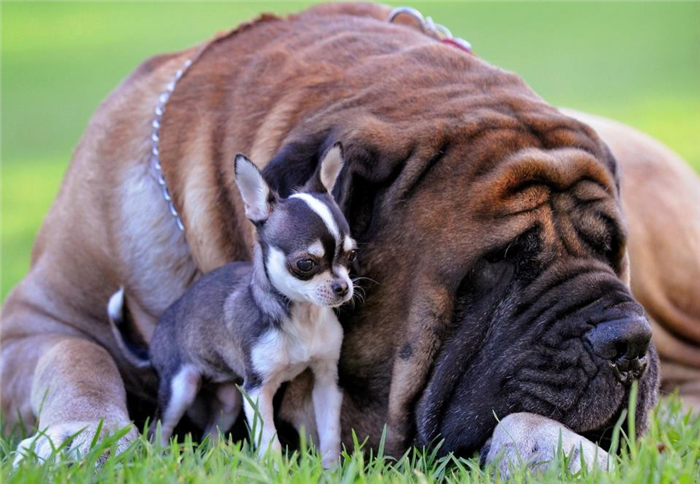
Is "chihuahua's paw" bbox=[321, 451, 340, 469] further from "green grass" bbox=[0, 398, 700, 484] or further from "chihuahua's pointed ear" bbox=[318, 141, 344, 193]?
"chihuahua's pointed ear" bbox=[318, 141, 344, 193]

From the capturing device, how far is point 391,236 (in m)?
3.13

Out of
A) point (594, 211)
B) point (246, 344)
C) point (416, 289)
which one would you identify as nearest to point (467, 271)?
point (416, 289)

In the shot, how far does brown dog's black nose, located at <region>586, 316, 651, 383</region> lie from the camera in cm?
285

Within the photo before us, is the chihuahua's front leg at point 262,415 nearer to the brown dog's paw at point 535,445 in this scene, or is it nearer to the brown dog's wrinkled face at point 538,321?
the brown dog's wrinkled face at point 538,321

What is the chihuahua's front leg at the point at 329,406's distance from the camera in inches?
123

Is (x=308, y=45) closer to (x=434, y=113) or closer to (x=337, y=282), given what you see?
(x=434, y=113)

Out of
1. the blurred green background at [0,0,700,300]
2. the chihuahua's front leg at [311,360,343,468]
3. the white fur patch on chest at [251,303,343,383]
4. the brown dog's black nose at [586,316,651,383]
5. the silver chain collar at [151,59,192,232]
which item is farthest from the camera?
the blurred green background at [0,0,700,300]

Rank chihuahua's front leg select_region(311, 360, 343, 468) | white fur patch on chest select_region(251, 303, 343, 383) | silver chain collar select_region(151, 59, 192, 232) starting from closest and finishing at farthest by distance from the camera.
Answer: white fur patch on chest select_region(251, 303, 343, 383) < chihuahua's front leg select_region(311, 360, 343, 468) < silver chain collar select_region(151, 59, 192, 232)

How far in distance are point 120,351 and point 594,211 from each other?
62.4 inches

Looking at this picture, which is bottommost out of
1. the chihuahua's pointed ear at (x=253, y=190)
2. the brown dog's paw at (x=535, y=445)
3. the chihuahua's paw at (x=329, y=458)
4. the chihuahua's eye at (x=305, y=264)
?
the chihuahua's paw at (x=329, y=458)

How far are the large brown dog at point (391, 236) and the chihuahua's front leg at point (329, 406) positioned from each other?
0.06 meters

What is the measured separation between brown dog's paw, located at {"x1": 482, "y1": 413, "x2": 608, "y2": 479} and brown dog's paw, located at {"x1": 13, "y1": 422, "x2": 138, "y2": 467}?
0.92 meters

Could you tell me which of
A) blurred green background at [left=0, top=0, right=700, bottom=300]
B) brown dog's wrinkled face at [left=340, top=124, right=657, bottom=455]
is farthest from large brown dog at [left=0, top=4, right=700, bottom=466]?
blurred green background at [left=0, top=0, right=700, bottom=300]

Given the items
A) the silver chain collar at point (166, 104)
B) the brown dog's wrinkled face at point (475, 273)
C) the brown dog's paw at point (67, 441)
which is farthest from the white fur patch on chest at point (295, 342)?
the silver chain collar at point (166, 104)
